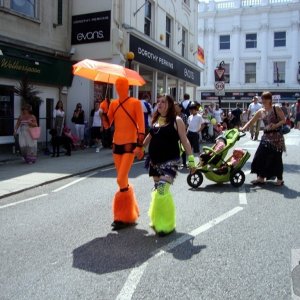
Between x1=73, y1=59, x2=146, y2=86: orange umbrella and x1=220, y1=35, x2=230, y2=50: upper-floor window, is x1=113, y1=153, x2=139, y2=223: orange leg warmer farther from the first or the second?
x1=220, y1=35, x2=230, y2=50: upper-floor window

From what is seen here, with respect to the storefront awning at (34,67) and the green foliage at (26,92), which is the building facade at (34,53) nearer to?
the storefront awning at (34,67)

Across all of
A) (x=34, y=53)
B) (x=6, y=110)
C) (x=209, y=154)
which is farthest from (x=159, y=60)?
(x=209, y=154)

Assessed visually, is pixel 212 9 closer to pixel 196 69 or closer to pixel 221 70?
pixel 196 69

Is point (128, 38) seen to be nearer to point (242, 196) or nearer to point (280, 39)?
point (242, 196)

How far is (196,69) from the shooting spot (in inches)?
1094

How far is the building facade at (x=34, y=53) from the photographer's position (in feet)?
46.6

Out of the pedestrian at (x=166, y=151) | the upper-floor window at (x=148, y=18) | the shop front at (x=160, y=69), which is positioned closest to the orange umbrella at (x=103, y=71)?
the pedestrian at (x=166, y=151)

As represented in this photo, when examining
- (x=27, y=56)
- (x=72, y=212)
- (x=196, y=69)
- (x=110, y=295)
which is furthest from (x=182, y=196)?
(x=196, y=69)

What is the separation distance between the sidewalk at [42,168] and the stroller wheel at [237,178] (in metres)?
3.98

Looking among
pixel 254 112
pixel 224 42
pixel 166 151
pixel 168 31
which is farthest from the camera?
pixel 224 42

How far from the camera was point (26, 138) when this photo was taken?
1259 centimetres

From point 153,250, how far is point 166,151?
51.2 inches

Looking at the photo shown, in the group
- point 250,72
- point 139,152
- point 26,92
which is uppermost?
point 250,72

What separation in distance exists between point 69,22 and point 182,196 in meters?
12.0
